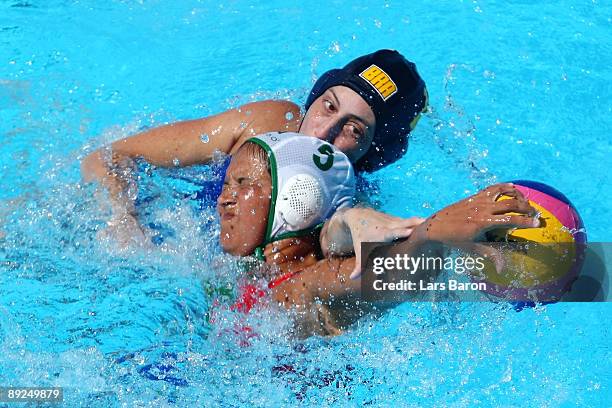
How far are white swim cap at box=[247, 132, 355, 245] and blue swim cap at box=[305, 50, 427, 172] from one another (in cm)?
46

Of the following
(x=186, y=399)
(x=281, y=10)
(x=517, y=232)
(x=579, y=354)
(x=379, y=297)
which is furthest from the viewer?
(x=281, y=10)

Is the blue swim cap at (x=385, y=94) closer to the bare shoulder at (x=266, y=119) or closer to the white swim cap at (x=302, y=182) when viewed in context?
the bare shoulder at (x=266, y=119)

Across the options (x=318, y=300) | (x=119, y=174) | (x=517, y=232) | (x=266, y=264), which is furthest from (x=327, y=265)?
(x=119, y=174)

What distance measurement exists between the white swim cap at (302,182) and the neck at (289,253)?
0.11ft

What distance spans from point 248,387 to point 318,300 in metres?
0.55

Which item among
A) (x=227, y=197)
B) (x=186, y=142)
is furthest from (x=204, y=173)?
(x=227, y=197)

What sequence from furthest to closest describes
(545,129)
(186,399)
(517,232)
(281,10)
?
1. (281,10)
2. (545,129)
3. (186,399)
4. (517,232)

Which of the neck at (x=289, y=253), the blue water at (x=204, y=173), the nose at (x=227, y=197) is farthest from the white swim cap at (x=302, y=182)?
the blue water at (x=204, y=173)

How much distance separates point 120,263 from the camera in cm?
358

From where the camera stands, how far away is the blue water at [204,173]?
3.21 m

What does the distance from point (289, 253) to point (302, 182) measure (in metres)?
0.30

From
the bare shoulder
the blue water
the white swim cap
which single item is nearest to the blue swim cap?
the bare shoulder

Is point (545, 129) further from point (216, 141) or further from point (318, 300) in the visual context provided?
point (318, 300)

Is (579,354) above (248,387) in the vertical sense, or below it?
below
